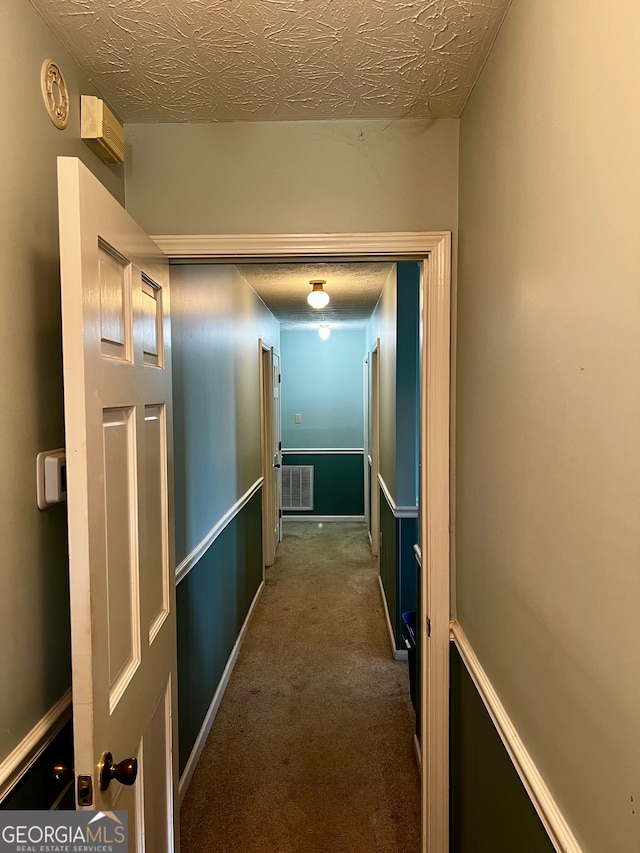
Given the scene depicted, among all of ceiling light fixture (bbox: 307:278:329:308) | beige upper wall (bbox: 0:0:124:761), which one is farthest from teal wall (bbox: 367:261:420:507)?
beige upper wall (bbox: 0:0:124:761)

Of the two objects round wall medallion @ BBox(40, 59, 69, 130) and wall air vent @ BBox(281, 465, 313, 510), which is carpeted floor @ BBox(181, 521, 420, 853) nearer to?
round wall medallion @ BBox(40, 59, 69, 130)

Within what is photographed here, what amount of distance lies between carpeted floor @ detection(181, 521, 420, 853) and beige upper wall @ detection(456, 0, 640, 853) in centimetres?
129

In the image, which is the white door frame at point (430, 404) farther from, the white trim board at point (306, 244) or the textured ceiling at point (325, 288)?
the textured ceiling at point (325, 288)

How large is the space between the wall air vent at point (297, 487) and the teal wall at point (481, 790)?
16.6ft

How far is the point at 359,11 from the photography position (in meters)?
1.04

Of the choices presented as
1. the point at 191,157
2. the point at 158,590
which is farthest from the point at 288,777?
the point at 191,157

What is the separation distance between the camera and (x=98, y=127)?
4.09ft

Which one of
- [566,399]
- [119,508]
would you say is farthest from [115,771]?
[566,399]

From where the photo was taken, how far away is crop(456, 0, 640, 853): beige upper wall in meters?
0.64

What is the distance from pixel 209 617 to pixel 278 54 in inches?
87.7

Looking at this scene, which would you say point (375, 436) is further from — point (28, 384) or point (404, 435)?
point (28, 384)

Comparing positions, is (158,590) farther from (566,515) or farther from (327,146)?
(327,146)

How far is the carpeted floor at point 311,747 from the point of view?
76.2 inches

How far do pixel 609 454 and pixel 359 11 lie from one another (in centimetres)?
99
